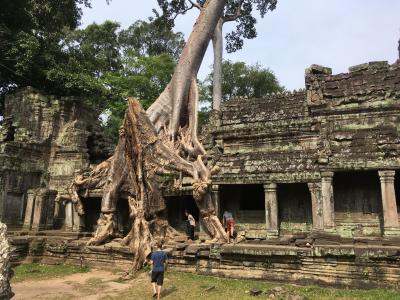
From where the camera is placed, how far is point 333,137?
38.5 feet

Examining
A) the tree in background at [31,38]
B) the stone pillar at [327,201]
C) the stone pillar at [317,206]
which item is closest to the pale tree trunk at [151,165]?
the stone pillar at [317,206]

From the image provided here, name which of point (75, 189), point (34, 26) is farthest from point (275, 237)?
point (34, 26)

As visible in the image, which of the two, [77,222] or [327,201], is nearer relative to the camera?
[327,201]

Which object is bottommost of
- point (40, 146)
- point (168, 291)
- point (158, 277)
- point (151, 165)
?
point (168, 291)

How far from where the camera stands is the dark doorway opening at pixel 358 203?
37.0 ft

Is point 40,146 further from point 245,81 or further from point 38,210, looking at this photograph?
point 245,81

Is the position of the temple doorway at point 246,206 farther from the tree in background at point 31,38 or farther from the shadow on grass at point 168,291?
the tree in background at point 31,38

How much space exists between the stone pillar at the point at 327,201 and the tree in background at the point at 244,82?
27.0 m

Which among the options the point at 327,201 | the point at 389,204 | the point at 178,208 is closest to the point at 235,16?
the point at 178,208

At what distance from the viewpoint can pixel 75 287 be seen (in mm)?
9133

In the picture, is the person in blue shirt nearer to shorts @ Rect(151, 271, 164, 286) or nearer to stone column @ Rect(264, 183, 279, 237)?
shorts @ Rect(151, 271, 164, 286)

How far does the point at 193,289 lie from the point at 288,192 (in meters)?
5.78

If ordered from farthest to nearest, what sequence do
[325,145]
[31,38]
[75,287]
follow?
1. [31,38]
2. [325,145]
3. [75,287]

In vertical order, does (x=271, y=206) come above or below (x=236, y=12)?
below
